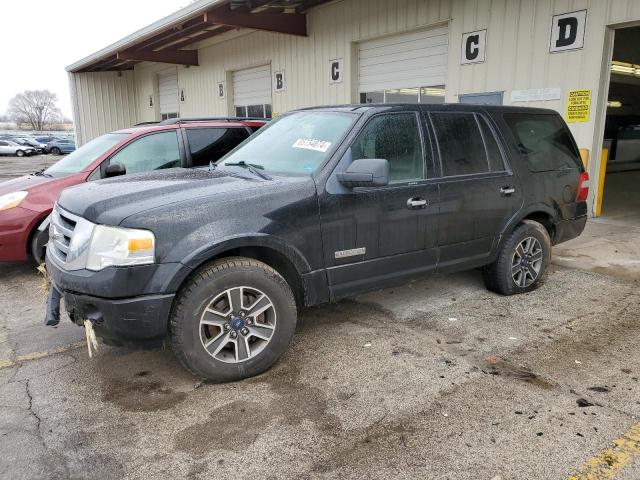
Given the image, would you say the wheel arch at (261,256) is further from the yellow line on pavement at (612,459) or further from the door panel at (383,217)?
the yellow line on pavement at (612,459)

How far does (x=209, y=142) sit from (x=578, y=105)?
234 inches

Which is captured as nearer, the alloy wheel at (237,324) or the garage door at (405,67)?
the alloy wheel at (237,324)

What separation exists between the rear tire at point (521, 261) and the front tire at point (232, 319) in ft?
7.86

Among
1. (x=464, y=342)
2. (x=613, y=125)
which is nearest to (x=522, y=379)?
(x=464, y=342)

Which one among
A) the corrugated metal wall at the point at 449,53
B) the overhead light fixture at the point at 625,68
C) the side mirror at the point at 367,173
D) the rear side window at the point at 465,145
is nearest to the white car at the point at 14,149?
the corrugated metal wall at the point at 449,53

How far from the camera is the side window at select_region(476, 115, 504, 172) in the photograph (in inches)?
188

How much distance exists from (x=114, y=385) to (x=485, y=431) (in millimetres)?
2401

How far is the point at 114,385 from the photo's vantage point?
3.51 m

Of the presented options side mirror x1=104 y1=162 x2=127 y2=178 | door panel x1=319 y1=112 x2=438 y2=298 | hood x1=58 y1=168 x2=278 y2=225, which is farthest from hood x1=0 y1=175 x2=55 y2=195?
door panel x1=319 y1=112 x2=438 y2=298

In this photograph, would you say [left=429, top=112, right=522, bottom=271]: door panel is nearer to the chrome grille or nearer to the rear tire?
the rear tire

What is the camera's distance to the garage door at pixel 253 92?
15789 mm

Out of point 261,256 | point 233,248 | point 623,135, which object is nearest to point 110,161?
point 261,256

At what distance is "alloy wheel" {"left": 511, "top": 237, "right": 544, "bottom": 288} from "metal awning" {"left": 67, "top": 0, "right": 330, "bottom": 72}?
9.63 m

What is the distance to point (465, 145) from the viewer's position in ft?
15.1
